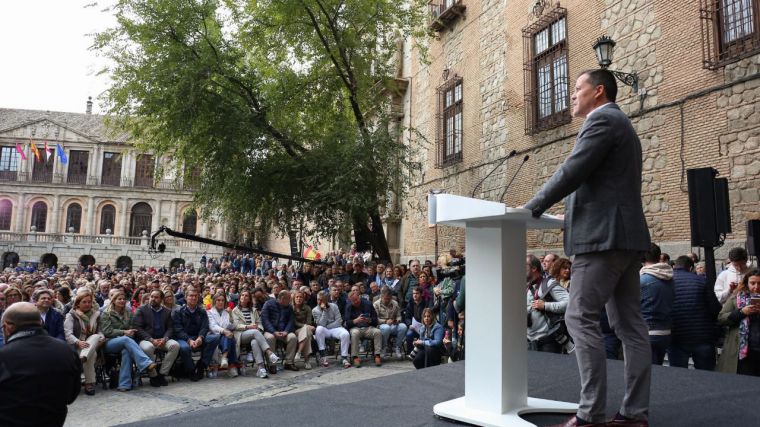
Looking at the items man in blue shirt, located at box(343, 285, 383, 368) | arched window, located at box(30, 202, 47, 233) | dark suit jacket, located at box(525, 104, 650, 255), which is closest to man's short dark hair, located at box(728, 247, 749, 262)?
dark suit jacket, located at box(525, 104, 650, 255)

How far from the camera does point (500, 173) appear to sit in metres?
14.4

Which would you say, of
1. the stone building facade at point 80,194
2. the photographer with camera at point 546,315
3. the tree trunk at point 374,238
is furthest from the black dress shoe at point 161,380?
the stone building facade at point 80,194

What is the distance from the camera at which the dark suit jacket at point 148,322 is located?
809 centimetres

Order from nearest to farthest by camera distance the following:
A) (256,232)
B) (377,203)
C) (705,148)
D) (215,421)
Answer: (215,421), (705,148), (377,203), (256,232)

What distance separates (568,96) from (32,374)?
36.9 feet

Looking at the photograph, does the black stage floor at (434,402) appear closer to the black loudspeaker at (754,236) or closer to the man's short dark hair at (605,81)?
the man's short dark hair at (605,81)

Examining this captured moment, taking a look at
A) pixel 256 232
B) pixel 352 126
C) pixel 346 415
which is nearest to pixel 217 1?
pixel 352 126

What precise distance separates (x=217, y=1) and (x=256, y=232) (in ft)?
21.2

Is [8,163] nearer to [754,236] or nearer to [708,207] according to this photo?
[708,207]

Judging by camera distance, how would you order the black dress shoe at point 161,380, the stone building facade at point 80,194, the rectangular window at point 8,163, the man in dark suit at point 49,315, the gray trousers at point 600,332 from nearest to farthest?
the gray trousers at point 600,332
the man in dark suit at point 49,315
the black dress shoe at point 161,380
the stone building facade at point 80,194
the rectangular window at point 8,163

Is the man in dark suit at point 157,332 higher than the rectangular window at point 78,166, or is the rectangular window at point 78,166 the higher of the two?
→ the rectangular window at point 78,166

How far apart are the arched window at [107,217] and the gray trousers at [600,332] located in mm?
54936

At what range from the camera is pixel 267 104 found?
14633 millimetres

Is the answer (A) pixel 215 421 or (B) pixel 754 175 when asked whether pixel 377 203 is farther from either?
(A) pixel 215 421
